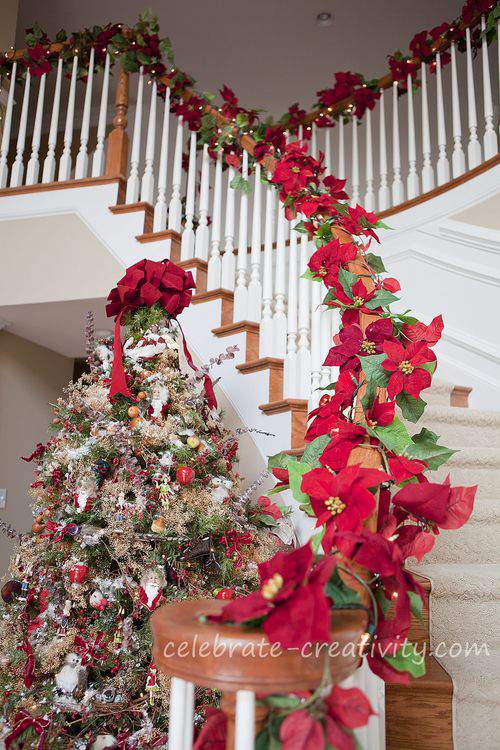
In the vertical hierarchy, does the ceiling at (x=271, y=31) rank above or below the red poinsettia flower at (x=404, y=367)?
above

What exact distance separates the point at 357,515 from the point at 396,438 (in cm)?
30

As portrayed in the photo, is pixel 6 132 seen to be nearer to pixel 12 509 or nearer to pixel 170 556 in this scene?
pixel 12 509

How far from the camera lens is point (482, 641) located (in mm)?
1469

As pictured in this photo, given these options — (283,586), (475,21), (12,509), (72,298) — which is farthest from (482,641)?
(475,21)

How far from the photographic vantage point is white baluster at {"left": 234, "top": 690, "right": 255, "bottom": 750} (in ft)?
1.95

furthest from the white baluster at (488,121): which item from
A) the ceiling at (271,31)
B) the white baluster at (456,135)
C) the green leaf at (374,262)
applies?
the green leaf at (374,262)

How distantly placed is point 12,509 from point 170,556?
2391 mm

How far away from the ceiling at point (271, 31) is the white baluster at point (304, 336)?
3618mm

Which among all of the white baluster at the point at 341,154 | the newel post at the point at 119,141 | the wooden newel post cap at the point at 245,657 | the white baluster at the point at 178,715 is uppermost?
the white baluster at the point at 341,154

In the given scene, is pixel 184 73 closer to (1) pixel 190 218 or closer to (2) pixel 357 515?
(1) pixel 190 218

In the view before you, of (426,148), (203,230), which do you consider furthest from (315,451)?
(426,148)

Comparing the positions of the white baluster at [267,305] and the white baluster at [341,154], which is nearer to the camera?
the white baluster at [267,305]

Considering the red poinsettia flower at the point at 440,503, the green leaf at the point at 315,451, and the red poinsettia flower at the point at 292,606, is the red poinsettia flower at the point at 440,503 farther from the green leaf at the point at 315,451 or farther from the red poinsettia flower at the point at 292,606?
the green leaf at the point at 315,451

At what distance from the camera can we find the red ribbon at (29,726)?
1515 millimetres
